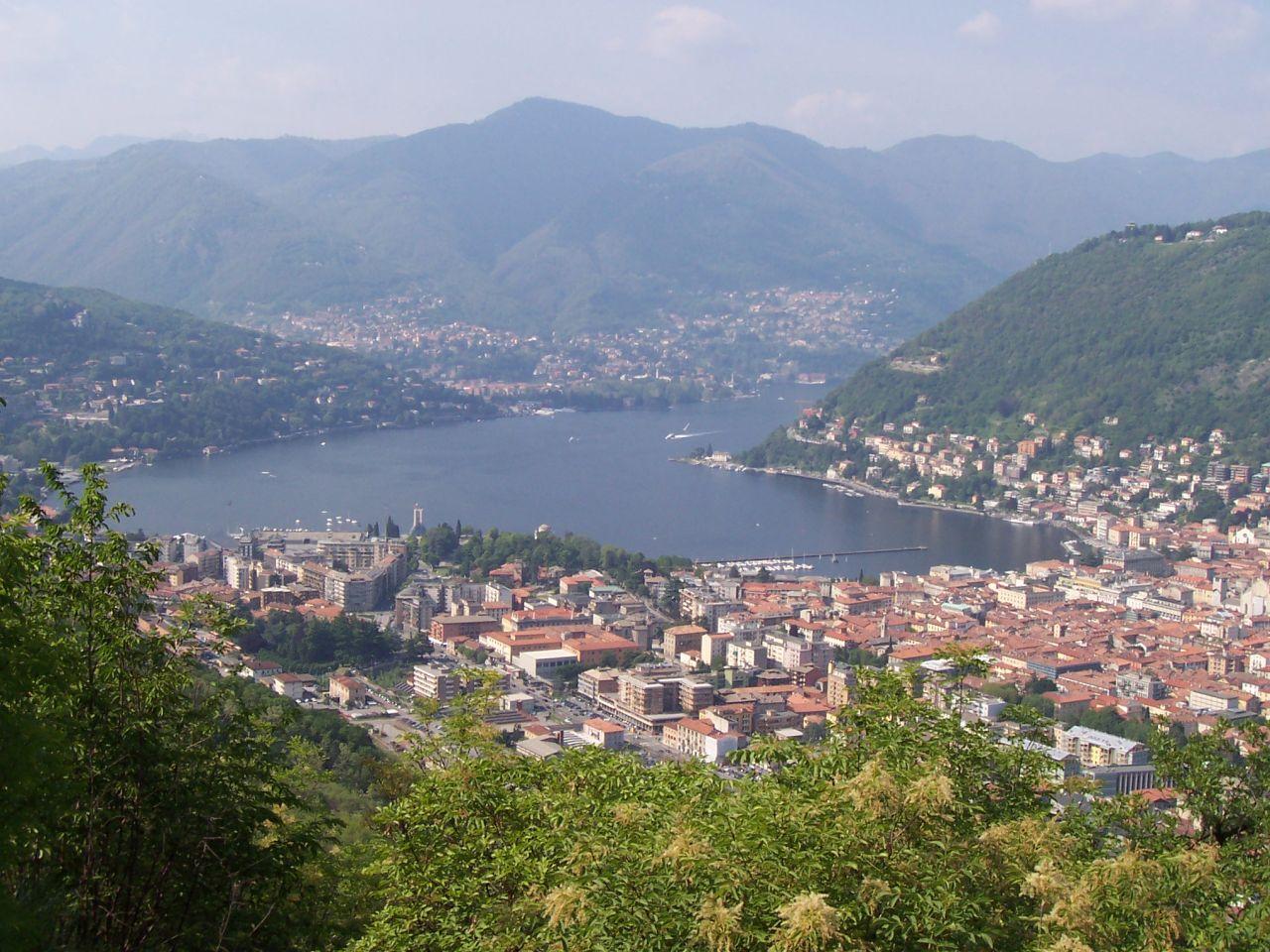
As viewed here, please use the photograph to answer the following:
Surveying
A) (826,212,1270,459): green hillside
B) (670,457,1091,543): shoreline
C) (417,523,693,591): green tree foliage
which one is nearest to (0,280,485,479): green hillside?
(670,457,1091,543): shoreline

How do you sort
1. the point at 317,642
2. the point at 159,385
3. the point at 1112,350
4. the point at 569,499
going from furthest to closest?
the point at 159,385 → the point at 1112,350 → the point at 569,499 → the point at 317,642

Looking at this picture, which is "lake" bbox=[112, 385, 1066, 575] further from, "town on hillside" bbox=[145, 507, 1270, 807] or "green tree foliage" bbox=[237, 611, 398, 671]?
"green tree foliage" bbox=[237, 611, 398, 671]

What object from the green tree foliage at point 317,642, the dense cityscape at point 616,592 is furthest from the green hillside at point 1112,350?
the green tree foliage at point 317,642

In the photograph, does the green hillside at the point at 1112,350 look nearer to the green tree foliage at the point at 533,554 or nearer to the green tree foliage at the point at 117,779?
the green tree foliage at the point at 533,554

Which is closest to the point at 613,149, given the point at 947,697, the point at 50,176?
the point at 50,176

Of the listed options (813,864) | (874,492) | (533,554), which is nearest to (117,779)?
(813,864)

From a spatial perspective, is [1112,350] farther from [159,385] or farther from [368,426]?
[159,385]

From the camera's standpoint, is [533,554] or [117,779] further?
[533,554]

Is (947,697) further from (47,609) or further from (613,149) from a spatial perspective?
(613,149)
